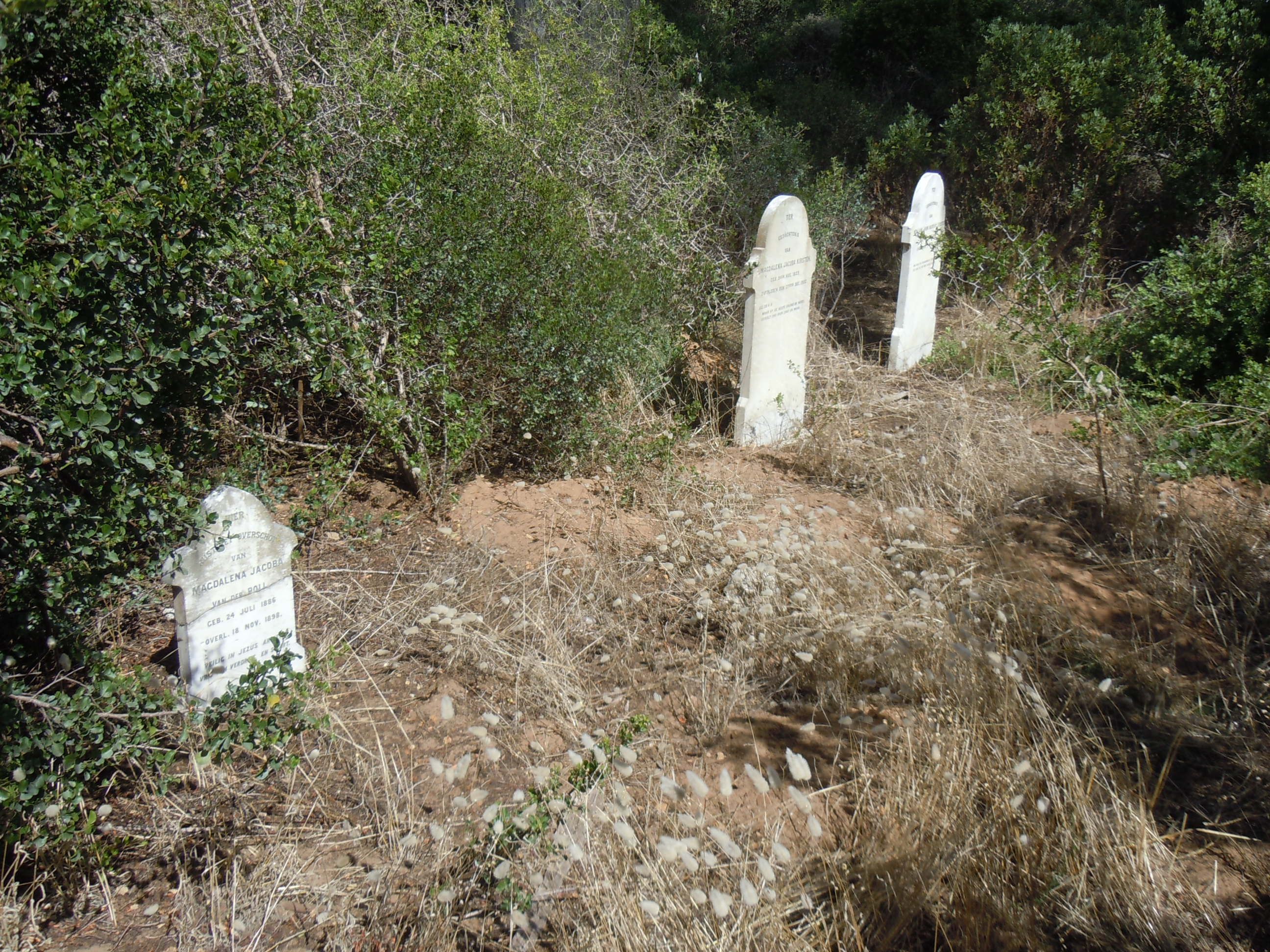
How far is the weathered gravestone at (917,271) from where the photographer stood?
7852mm

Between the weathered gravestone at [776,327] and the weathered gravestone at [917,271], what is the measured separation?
5.54ft

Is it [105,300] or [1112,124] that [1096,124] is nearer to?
[1112,124]

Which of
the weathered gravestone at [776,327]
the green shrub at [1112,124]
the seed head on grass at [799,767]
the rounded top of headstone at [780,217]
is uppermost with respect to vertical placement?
the green shrub at [1112,124]

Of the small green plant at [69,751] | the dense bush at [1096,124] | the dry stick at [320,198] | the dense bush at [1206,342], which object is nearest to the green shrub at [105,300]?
the small green plant at [69,751]

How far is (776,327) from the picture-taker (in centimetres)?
627

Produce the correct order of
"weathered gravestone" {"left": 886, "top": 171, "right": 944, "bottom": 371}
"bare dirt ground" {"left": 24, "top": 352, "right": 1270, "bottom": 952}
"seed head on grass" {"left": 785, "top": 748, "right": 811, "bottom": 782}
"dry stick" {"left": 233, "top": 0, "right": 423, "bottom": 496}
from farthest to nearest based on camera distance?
"weathered gravestone" {"left": 886, "top": 171, "right": 944, "bottom": 371} → "dry stick" {"left": 233, "top": 0, "right": 423, "bottom": 496} → "bare dirt ground" {"left": 24, "top": 352, "right": 1270, "bottom": 952} → "seed head on grass" {"left": 785, "top": 748, "right": 811, "bottom": 782}

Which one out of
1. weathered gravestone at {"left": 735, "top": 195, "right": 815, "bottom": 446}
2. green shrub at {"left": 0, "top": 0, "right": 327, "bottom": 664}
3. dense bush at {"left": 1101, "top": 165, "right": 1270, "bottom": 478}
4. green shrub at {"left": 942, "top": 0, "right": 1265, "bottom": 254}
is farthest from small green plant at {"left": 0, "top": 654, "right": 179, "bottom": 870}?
green shrub at {"left": 942, "top": 0, "right": 1265, "bottom": 254}

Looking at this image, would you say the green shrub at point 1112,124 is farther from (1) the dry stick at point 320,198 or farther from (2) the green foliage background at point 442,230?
(1) the dry stick at point 320,198

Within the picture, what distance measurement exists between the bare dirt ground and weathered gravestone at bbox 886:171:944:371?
300cm

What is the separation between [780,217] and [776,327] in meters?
0.69

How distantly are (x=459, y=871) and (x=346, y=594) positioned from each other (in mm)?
1817

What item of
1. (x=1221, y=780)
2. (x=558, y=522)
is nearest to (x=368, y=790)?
(x=558, y=522)

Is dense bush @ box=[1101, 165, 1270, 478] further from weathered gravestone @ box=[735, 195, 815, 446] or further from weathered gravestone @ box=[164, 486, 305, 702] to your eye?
weathered gravestone @ box=[164, 486, 305, 702]

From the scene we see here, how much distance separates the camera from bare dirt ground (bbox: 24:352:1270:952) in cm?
241
